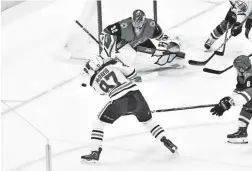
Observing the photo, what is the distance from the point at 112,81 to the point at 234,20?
188 cm

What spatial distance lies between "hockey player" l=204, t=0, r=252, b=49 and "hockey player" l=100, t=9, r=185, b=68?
1.19 ft

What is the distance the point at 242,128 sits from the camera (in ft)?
21.1

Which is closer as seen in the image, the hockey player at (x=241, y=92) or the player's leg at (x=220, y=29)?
the hockey player at (x=241, y=92)

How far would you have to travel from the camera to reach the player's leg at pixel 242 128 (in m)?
6.39

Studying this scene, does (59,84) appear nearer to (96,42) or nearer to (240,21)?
(96,42)

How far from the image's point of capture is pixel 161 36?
758 cm

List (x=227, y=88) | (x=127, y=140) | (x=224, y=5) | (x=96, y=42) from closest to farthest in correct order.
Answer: (x=127, y=140) < (x=227, y=88) < (x=96, y=42) < (x=224, y=5)

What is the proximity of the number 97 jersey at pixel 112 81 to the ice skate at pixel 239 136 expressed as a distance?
0.66 meters

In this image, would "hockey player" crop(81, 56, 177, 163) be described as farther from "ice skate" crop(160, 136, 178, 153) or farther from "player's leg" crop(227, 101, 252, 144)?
"player's leg" crop(227, 101, 252, 144)

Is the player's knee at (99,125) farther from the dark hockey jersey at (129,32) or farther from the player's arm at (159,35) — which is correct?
the player's arm at (159,35)

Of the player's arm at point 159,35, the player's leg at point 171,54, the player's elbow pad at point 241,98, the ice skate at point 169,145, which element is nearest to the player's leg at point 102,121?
the ice skate at point 169,145

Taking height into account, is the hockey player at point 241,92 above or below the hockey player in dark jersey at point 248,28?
below

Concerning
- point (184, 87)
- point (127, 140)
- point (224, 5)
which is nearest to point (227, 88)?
point (184, 87)

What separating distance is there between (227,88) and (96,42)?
108 centimetres
